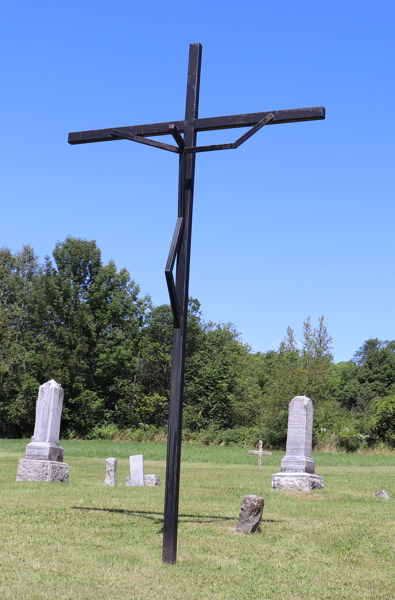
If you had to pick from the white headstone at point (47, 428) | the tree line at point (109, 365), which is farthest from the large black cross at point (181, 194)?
the tree line at point (109, 365)

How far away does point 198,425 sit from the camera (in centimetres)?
5391

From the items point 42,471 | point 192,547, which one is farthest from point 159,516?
point 42,471

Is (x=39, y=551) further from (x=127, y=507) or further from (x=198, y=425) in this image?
(x=198, y=425)

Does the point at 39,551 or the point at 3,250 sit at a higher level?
the point at 3,250

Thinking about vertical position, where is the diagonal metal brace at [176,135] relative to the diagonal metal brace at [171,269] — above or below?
above

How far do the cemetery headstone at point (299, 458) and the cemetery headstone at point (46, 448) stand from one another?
18.0 feet

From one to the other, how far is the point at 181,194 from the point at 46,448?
37.0ft

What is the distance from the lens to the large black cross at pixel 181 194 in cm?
712

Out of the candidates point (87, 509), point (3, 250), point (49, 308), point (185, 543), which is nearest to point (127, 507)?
point (87, 509)

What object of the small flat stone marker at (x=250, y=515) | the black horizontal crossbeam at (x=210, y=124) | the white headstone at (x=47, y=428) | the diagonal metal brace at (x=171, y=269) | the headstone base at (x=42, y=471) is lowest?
the headstone base at (x=42, y=471)

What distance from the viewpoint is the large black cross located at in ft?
23.4

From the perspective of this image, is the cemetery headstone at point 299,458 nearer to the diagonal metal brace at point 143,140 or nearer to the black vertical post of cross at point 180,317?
the black vertical post of cross at point 180,317

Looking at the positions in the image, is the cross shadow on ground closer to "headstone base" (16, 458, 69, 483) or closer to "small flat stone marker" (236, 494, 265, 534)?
"small flat stone marker" (236, 494, 265, 534)

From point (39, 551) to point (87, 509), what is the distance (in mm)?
3186
